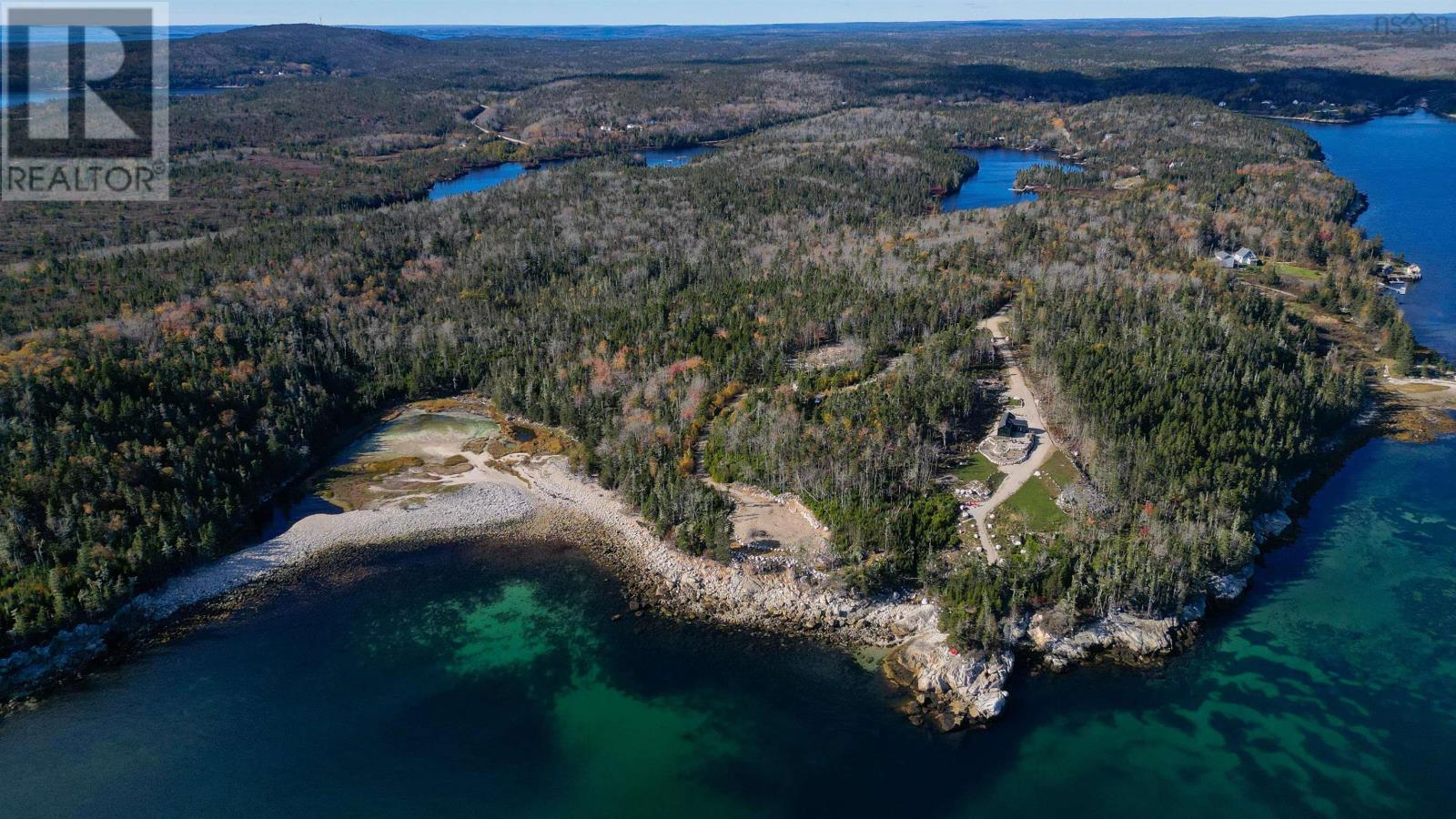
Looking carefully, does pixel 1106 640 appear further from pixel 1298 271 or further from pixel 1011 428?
pixel 1298 271

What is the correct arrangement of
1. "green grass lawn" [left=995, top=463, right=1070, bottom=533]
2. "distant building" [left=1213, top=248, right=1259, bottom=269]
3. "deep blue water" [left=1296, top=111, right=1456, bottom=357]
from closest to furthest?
1. "green grass lawn" [left=995, top=463, right=1070, bottom=533]
2. "deep blue water" [left=1296, top=111, right=1456, bottom=357]
3. "distant building" [left=1213, top=248, right=1259, bottom=269]

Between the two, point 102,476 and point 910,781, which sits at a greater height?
point 102,476

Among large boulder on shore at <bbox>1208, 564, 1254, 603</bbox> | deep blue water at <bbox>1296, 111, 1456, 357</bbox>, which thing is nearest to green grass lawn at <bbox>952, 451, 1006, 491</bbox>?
large boulder on shore at <bbox>1208, 564, 1254, 603</bbox>

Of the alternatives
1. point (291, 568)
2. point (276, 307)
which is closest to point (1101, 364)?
point (291, 568)

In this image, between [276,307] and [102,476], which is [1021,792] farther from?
[276,307]

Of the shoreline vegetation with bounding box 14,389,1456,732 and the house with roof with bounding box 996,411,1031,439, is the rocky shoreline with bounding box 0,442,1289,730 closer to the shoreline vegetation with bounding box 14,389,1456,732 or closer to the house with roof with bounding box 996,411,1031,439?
the shoreline vegetation with bounding box 14,389,1456,732

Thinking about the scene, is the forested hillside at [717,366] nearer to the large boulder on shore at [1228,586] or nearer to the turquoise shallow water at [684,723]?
the large boulder on shore at [1228,586]
